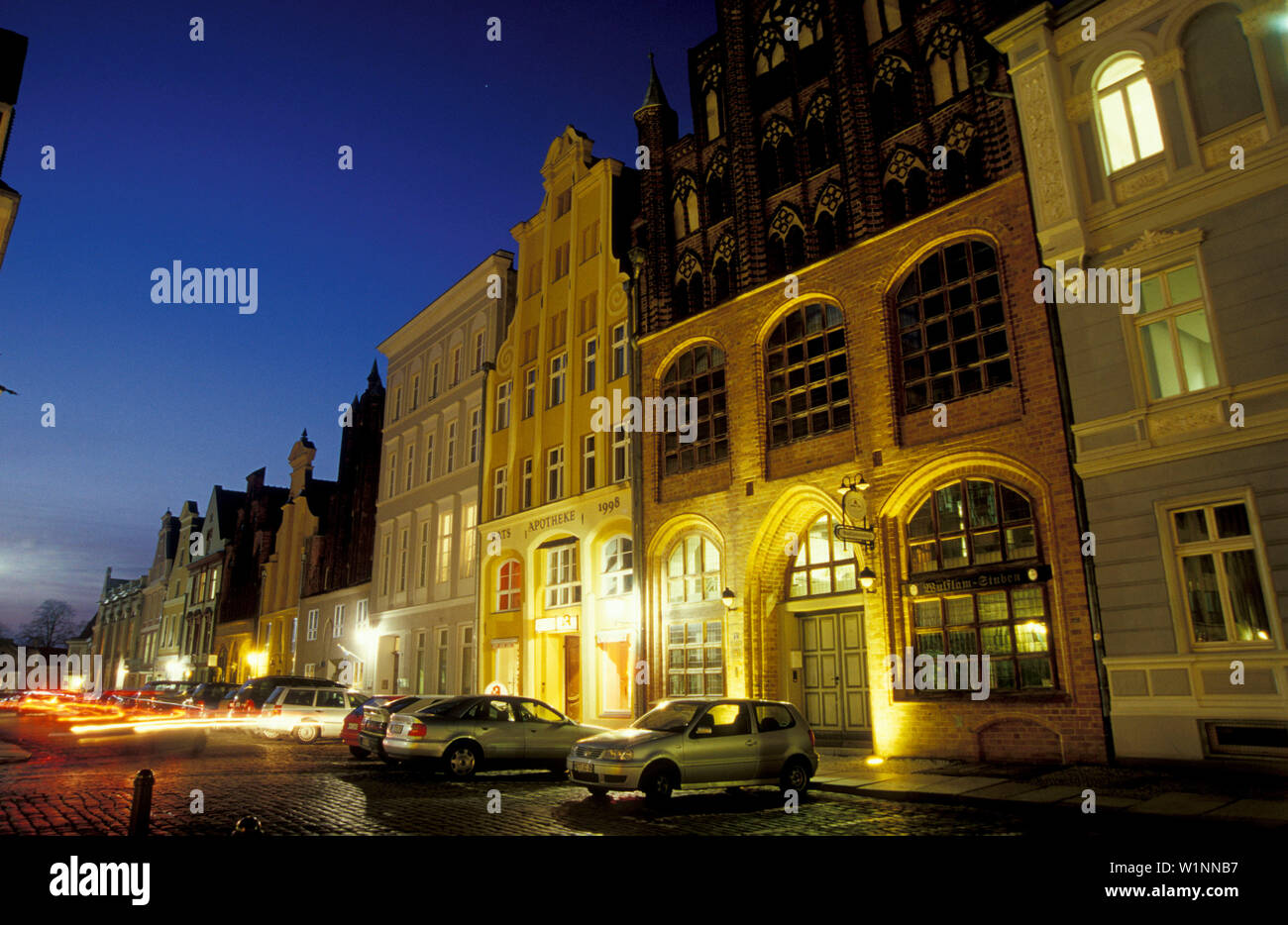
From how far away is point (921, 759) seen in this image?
15742 millimetres

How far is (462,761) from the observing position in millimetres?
15328

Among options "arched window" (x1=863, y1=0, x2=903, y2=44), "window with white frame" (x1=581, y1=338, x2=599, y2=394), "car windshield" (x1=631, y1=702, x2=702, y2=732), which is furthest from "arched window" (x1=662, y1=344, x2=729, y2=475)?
"car windshield" (x1=631, y1=702, x2=702, y2=732)

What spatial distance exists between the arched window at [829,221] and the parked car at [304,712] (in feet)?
57.1

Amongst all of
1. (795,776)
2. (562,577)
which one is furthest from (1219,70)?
(562,577)

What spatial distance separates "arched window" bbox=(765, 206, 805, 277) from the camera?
20781 millimetres

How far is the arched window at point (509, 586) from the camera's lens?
95.4ft

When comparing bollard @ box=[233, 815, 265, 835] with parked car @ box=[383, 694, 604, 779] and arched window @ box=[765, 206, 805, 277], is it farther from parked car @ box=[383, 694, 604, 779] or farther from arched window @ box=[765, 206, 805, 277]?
arched window @ box=[765, 206, 805, 277]

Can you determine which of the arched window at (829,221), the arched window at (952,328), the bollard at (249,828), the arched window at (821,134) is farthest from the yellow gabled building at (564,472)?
the bollard at (249,828)

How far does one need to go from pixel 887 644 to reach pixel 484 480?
18724 mm

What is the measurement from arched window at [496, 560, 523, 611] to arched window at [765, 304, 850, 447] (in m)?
12.3

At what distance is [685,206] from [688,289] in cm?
269

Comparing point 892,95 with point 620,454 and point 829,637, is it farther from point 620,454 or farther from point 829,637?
point 829,637

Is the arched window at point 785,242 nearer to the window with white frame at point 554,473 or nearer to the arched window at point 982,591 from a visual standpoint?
the arched window at point 982,591
